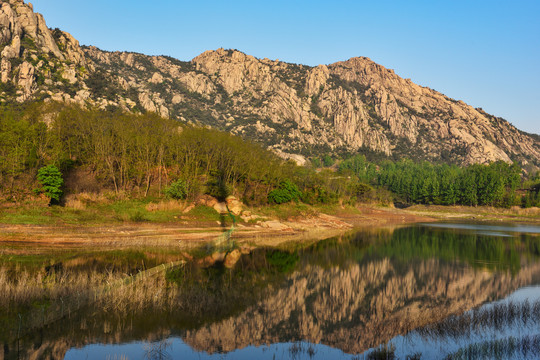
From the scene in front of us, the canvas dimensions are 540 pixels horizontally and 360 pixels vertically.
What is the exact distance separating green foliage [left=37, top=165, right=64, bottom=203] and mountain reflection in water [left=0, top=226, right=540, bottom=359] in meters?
25.5

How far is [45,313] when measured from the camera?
15.4m

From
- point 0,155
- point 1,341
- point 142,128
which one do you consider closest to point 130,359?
point 1,341

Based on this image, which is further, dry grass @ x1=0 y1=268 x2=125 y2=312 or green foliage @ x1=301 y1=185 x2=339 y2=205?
green foliage @ x1=301 y1=185 x2=339 y2=205

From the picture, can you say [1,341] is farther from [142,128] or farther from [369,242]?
[142,128]

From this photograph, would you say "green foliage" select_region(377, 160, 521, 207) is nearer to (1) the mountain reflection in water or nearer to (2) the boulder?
(1) the mountain reflection in water

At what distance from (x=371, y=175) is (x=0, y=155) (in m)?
172

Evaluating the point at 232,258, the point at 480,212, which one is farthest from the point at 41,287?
the point at 480,212

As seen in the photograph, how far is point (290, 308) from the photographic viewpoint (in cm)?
2070

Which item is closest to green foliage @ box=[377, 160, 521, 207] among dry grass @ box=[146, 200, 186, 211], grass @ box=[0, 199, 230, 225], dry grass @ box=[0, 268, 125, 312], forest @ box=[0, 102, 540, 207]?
forest @ box=[0, 102, 540, 207]

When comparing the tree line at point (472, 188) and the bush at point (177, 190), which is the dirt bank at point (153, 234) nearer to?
the bush at point (177, 190)

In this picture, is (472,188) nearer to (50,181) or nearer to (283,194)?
(283,194)

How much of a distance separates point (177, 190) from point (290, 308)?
37.2 meters

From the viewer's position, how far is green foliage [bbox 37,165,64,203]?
4343cm

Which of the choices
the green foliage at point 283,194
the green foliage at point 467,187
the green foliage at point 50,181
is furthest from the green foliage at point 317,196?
the green foliage at point 467,187
